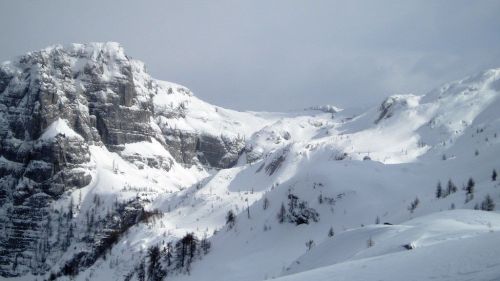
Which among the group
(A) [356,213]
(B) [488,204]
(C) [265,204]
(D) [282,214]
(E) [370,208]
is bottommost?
(D) [282,214]

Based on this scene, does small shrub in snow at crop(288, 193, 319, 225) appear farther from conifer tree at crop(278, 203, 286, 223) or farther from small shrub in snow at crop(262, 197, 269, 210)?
small shrub in snow at crop(262, 197, 269, 210)

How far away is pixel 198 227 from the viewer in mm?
120438

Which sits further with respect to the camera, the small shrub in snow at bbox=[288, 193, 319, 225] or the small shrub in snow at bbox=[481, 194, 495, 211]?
the small shrub in snow at bbox=[288, 193, 319, 225]

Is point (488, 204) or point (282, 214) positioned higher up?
point (488, 204)

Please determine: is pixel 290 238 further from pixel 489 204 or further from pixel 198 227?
pixel 198 227

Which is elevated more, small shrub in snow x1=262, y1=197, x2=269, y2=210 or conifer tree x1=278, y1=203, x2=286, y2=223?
small shrub in snow x1=262, y1=197, x2=269, y2=210

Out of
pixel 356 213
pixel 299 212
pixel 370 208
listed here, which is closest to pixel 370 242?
pixel 356 213

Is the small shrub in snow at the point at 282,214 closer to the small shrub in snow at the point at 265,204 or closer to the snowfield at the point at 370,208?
the snowfield at the point at 370,208

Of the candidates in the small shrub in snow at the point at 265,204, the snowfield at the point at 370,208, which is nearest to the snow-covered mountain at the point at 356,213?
the snowfield at the point at 370,208

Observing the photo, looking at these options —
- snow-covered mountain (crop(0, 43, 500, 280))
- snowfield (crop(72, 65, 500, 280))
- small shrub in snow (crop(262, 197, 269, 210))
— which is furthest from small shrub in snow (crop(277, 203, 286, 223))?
small shrub in snow (crop(262, 197, 269, 210))

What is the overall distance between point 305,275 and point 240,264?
50180 mm

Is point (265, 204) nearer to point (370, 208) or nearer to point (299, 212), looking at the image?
point (299, 212)

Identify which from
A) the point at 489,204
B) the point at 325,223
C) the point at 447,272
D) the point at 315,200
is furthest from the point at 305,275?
the point at 315,200

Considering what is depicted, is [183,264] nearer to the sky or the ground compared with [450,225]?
nearer to the ground
